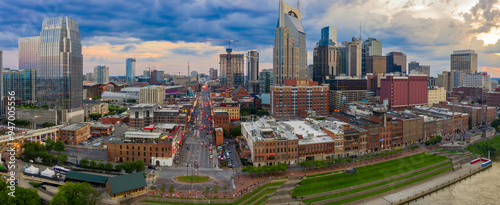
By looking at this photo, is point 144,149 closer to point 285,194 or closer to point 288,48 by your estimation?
point 285,194

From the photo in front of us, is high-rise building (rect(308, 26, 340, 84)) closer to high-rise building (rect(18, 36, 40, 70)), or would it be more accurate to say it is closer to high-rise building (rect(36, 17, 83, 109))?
high-rise building (rect(36, 17, 83, 109))

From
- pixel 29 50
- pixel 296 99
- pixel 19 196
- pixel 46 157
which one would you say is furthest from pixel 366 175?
pixel 29 50

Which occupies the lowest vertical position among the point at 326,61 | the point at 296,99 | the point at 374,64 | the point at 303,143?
the point at 303,143

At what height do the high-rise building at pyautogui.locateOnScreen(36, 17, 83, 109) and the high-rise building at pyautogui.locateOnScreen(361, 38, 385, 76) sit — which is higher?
the high-rise building at pyautogui.locateOnScreen(361, 38, 385, 76)

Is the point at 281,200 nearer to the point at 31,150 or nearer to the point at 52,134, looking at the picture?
the point at 31,150

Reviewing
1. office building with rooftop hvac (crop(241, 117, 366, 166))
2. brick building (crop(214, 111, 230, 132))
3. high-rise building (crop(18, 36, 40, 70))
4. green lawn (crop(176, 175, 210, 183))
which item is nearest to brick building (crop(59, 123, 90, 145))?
brick building (crop(214, 111, 230, 132))

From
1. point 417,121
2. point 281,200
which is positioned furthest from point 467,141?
point 281,200
